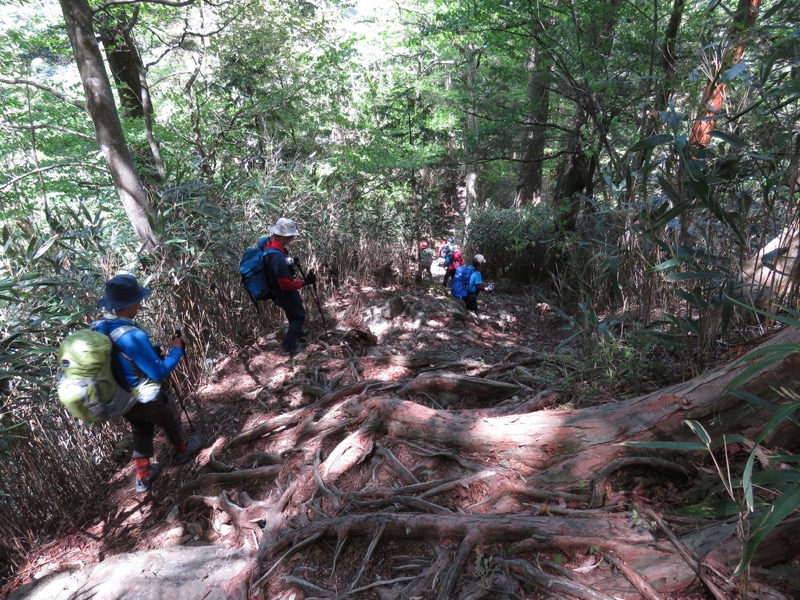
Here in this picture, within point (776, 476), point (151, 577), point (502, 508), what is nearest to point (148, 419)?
point (151, 577)

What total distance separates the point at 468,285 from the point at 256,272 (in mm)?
4114

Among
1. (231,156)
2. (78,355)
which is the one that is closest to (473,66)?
(231,156)

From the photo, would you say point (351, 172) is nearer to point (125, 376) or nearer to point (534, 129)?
point (534, 129)

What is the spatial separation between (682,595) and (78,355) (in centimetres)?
322

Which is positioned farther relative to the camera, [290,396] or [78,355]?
[290,396]

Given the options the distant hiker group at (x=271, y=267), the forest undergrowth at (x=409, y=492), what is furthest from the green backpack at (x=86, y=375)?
the distant hiker group at (x=271, y=267)

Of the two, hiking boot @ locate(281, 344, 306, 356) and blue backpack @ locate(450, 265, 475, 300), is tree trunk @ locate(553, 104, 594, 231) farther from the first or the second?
hiking boot @ locate(281, 344, 306, 356)

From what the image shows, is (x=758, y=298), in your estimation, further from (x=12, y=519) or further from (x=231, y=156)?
(x=231, y=156)

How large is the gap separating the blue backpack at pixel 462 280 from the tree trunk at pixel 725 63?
4320mm

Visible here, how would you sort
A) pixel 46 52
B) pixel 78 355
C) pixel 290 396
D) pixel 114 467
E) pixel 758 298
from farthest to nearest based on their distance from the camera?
pixel 46 52
pixel 290 396
pixel 114 467
pixel 78 355
pixel 758 298

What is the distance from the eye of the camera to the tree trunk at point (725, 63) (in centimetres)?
230

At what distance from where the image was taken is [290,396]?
4.27 meters

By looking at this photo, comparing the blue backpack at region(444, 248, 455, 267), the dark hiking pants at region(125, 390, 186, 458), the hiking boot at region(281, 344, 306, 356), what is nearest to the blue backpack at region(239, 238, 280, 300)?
the hiking boot at region(281, 344, 306, 356)

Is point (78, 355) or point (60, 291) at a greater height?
point (60, 291)
